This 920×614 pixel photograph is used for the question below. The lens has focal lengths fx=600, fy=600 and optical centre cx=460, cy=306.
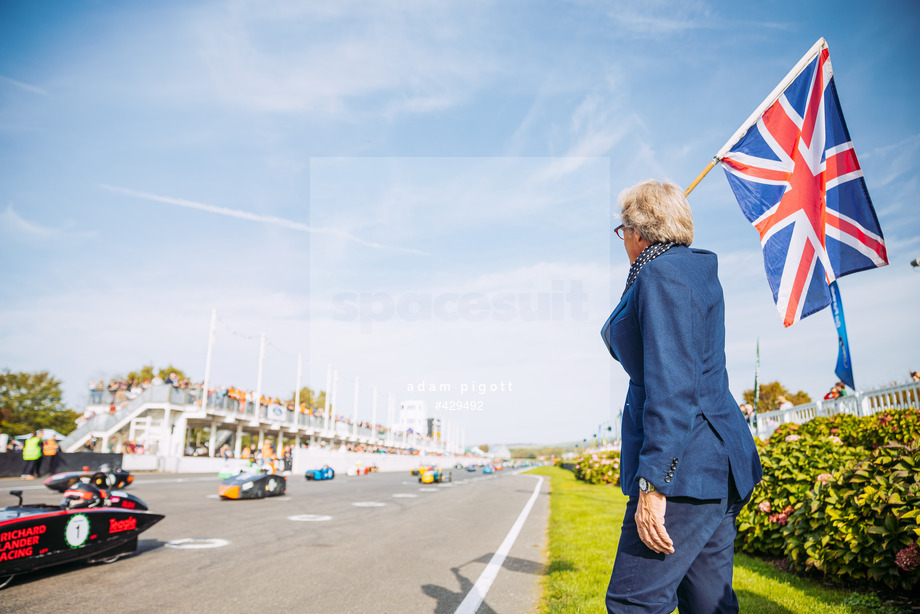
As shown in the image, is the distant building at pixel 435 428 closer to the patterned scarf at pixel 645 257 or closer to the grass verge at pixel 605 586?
the grass verge at pixel 605 586

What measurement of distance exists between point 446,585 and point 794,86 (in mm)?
6338

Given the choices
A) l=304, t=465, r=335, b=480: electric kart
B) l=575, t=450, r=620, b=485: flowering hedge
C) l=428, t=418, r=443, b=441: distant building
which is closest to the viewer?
l=575, t=450, r=620, b=485: flowering hedge

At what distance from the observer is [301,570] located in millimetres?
6820

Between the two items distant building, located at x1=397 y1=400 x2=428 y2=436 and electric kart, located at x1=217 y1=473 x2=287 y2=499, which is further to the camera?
distant building, located at x1=397 y1=400 x2=428 y2=436

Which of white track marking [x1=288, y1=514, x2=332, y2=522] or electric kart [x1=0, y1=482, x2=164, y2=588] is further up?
electric kart [x1=0, y1=482, x2=164, y2=588]

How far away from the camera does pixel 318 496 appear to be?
18.2 m

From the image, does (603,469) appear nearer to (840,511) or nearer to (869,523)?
(840,511)

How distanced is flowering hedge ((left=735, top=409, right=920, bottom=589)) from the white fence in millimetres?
6697

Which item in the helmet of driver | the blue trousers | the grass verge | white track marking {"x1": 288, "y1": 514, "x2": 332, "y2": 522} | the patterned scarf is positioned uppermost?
the patterned scarf

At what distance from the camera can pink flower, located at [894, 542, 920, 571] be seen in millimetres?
4293

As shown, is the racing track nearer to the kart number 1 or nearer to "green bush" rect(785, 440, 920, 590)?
the kart number 1

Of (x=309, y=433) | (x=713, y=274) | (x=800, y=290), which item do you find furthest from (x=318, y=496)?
(x=309, y=433)

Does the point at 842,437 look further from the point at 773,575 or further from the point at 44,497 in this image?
the point at 44,497

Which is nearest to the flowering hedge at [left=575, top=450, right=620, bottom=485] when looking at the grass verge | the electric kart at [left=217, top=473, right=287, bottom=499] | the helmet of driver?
the electric kart at [left=217, top=473, right=287, bottom=499]
